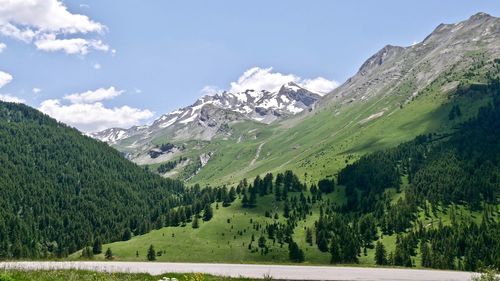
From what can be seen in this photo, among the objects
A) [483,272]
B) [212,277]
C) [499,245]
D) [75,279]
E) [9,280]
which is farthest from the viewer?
[499,245]

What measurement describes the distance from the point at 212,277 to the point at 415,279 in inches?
917

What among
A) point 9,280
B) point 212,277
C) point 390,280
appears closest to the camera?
point 9,280

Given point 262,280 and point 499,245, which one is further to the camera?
point 499,245

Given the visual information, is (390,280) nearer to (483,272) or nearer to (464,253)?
(483,272)

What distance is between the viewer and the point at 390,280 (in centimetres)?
5088

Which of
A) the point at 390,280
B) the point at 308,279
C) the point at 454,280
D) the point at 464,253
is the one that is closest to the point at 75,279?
the point at 308,279

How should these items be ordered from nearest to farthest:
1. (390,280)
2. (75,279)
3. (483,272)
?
(75,279), (483,272), (390,280)

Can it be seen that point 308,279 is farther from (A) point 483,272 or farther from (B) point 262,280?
(A) point 483,272

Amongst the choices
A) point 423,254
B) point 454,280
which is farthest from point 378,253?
point 454,280

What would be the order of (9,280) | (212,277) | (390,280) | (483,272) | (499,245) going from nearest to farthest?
(9,280)
(483,272)
(212,277)
(390,280)
(499,245)

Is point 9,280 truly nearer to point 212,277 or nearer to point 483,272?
point 212,277

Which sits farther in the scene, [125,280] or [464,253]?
[464,253]

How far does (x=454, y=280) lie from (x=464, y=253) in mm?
164811

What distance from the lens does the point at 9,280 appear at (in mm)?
27328
